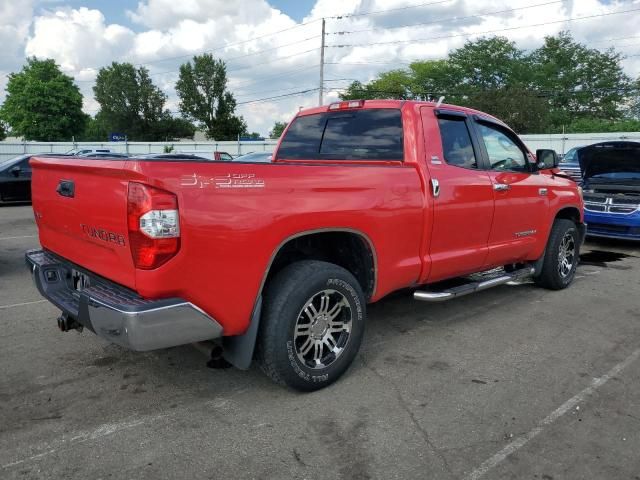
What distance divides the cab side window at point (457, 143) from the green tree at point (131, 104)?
8558cm

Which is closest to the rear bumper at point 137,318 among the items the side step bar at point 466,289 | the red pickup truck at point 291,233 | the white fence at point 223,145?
the red pickup truck at point 291,233

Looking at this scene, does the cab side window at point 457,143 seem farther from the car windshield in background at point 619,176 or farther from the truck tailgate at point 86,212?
the car windshield in background at point 619,176

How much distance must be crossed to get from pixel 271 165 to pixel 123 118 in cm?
8978

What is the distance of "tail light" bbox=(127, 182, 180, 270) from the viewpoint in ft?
8.82

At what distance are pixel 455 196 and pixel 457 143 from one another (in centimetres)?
57

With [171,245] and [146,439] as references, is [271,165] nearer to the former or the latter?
[171,245]

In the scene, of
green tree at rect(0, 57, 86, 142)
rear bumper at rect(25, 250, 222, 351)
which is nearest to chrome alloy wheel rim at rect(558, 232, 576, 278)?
rear bumper at rect(25, 250, 222, 351)

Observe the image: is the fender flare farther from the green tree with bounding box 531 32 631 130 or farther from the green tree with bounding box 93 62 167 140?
the green tree with bounding box 93 62 167 140

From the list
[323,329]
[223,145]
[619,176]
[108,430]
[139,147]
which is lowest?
[108,430]

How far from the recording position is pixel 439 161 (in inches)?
169

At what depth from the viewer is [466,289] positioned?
4.55 metres

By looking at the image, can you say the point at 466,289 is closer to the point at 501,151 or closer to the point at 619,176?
the point at 501,151

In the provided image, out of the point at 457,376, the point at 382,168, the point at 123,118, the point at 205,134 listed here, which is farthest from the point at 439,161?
the point at 123,118

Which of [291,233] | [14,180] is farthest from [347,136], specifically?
[14,180]
